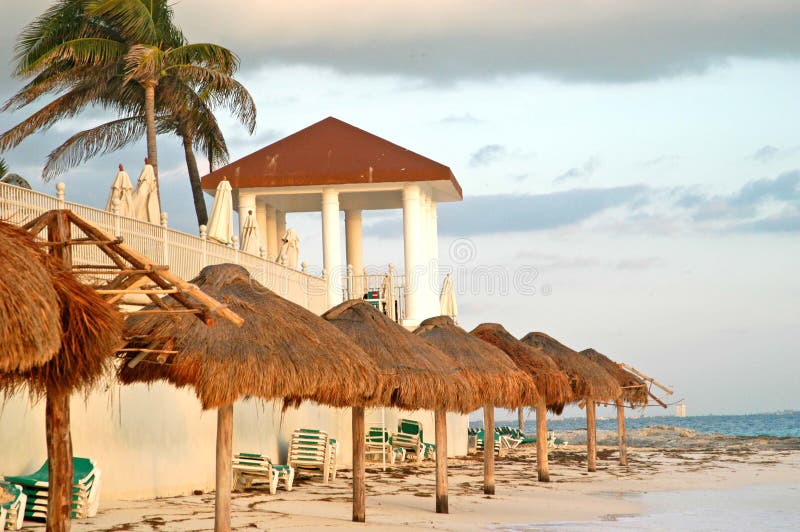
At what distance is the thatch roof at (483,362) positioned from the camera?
637 inches

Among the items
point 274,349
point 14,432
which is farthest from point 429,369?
point 14,432

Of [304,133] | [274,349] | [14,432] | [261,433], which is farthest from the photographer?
[304,133]

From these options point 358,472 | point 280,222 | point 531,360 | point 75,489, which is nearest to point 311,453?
point 531,360

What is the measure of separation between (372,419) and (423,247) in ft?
15.2

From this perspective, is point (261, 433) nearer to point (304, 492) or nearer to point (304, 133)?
point (304, 492)

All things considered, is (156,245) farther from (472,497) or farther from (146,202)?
(472,497)

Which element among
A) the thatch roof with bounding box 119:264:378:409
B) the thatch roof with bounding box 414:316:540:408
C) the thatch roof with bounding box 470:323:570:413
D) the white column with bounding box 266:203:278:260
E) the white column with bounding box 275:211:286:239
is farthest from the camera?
the white column with bounding box 275:211:286:239

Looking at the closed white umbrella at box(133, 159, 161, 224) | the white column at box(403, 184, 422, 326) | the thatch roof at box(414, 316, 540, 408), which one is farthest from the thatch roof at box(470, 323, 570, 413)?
the white column at box(403, 184, 422, 326)

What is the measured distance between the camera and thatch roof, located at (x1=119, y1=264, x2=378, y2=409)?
33.8 feet

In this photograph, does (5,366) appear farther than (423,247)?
No

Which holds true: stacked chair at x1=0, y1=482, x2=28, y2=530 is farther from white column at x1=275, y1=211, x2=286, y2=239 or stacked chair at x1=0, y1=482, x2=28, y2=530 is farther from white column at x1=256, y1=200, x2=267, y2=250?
white column at x1=275, y1=211, x2=286, y2=239

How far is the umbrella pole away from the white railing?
7.23 feet

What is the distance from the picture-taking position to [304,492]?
1712 centimetres

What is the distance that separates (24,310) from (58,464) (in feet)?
6.91
